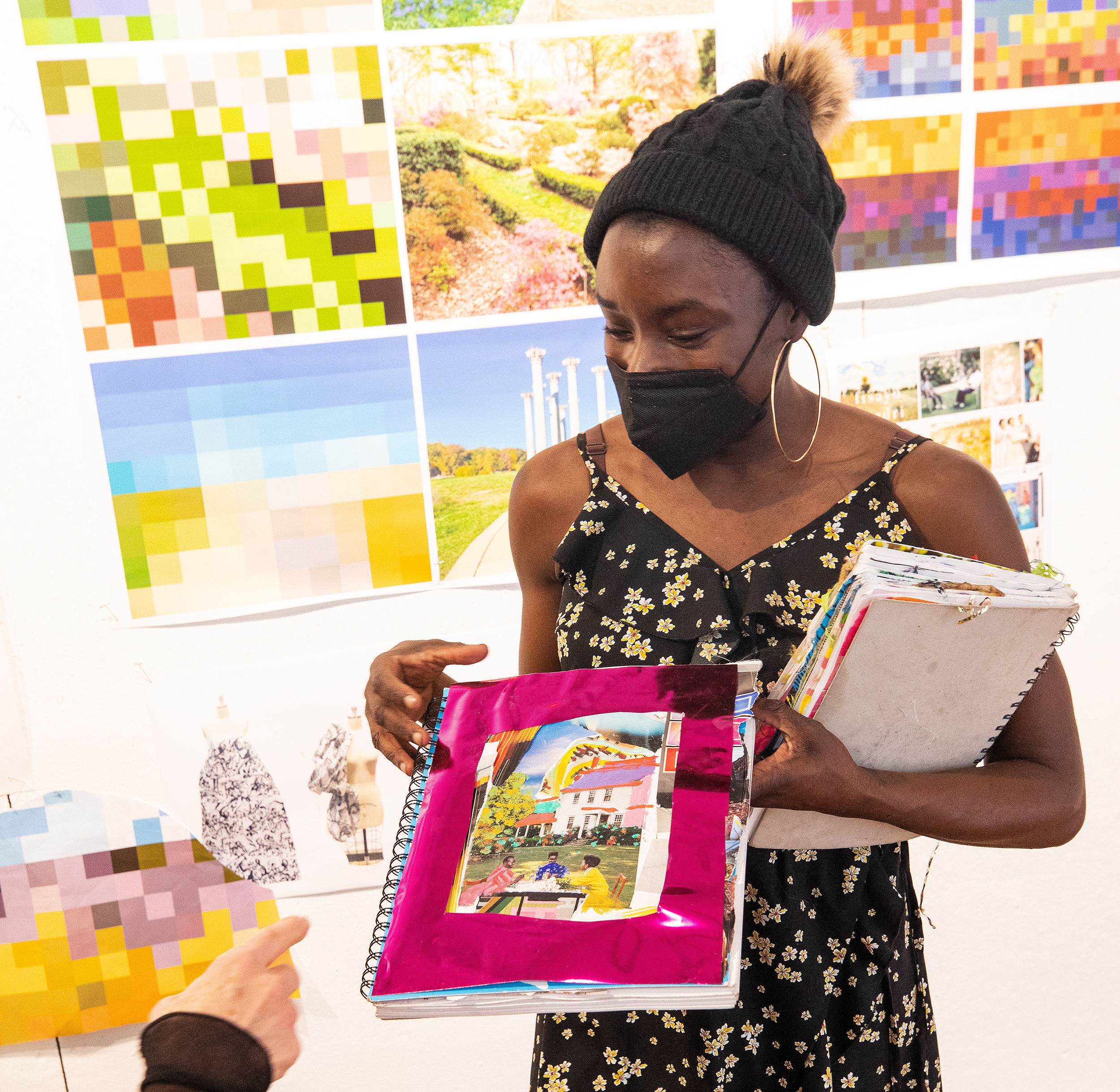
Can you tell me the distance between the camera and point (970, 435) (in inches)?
→ 63.3

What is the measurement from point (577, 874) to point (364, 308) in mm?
1000

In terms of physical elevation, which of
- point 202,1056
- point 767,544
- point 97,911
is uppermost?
point 767,544

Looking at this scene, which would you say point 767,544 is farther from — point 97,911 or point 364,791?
point 97,911

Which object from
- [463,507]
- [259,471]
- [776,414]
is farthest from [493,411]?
[776,414]

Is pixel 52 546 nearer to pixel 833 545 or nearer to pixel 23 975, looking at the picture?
pixel 23 975

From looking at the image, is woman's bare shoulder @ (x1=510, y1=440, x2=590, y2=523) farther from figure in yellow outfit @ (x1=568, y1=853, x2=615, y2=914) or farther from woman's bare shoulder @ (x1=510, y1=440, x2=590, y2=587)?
figure in yellow outfit @ (x1=568, y1=853, x2=615, y2=914)

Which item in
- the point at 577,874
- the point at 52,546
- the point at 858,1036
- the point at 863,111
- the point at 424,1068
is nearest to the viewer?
the point at 577,874

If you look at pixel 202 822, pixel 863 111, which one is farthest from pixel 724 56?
pixel 202 822

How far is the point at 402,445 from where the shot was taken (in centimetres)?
144

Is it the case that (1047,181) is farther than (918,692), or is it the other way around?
(1047,181)

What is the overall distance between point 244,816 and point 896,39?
5.50ft

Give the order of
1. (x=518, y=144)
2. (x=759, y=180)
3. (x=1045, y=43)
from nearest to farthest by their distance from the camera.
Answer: (x=759, y=180)
(x=518, y=144)
(x=1045, y=43)

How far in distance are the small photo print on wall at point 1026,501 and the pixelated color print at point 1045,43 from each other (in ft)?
2.25

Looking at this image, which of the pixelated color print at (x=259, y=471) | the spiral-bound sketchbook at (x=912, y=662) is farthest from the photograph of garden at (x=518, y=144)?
the spiral-bound sketchbook at (x=912, y=662)
